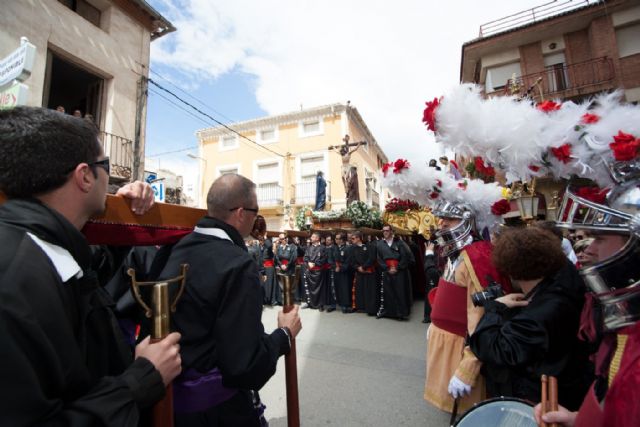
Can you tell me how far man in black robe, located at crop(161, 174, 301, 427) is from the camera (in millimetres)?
1337

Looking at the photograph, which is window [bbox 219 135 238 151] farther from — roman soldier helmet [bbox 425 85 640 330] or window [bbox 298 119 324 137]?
roman soldier helmet [bbox 425 85 640 330]

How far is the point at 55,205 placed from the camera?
974 mm

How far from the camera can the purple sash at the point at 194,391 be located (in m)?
1.45

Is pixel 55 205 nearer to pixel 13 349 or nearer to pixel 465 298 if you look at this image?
pixel 13 349

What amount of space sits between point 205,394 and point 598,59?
16.9m

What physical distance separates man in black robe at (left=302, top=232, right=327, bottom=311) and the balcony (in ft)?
31.7

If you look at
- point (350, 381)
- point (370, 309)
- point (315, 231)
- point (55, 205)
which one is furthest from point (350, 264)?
point (55, 205)

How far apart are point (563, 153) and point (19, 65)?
532 cm

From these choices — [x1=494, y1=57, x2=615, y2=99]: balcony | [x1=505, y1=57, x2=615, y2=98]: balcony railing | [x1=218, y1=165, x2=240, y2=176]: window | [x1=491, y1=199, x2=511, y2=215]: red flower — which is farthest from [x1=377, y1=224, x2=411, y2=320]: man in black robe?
[x1=218, y1=165, x2=240, y2=176]: window

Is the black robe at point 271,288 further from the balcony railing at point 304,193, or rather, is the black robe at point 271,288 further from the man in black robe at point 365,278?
the balcony railing at point 304,193

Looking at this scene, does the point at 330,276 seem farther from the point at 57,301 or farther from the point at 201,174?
the point at 201,174

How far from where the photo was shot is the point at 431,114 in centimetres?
216

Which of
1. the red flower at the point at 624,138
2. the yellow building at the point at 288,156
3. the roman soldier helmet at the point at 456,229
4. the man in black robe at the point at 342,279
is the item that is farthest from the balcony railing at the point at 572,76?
the red flower at the point at 624,138

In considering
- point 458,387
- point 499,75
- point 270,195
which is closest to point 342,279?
point 458,387
